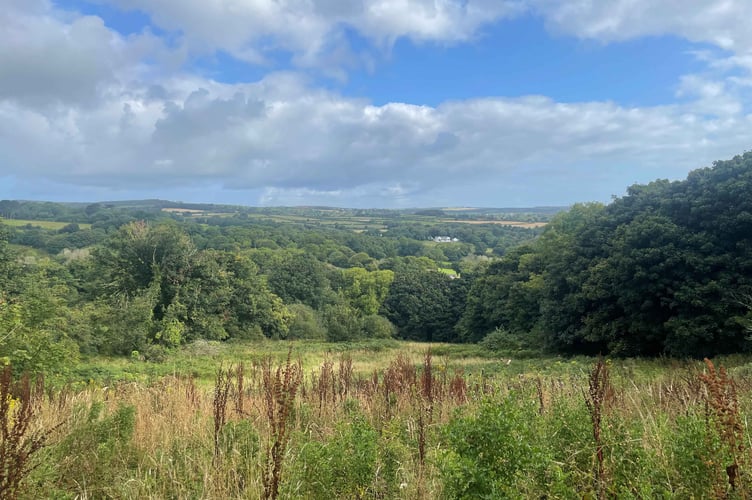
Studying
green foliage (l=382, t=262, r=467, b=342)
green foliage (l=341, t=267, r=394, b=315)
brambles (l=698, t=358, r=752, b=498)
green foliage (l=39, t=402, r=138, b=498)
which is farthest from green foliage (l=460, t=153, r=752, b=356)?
green foliage (l=341, t=267, r=394, b=315)

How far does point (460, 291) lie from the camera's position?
59281 mm

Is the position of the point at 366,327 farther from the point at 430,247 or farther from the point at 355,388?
the point at 430,247

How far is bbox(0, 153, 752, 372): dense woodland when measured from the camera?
17.0 m

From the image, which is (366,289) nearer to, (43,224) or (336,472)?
(336,472)

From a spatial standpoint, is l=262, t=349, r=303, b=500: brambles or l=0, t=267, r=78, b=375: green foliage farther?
l=0, t=267, r=78, b=375: green foliage

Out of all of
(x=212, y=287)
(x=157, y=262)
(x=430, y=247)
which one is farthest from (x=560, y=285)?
(x=430, y=247)

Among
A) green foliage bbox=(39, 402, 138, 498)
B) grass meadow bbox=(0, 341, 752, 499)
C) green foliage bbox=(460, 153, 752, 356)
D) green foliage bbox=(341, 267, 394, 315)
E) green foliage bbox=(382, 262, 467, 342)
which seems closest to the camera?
grass meadow bbox=(0, 341, 752, 499)

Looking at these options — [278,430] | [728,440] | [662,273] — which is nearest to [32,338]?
[278,430]

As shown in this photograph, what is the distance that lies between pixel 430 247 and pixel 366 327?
66.4 meters

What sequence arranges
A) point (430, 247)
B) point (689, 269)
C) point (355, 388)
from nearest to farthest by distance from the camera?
1. point (355, 388)
2. point (689, 269)
3. point (430, 247)

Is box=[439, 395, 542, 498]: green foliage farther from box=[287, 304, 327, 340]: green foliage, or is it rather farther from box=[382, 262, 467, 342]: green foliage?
box=[382, 262, 467, 342]: green foliage

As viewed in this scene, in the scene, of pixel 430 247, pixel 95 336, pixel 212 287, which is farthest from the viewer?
pixel 430 247

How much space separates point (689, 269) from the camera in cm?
1798

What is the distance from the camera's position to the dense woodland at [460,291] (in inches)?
668
